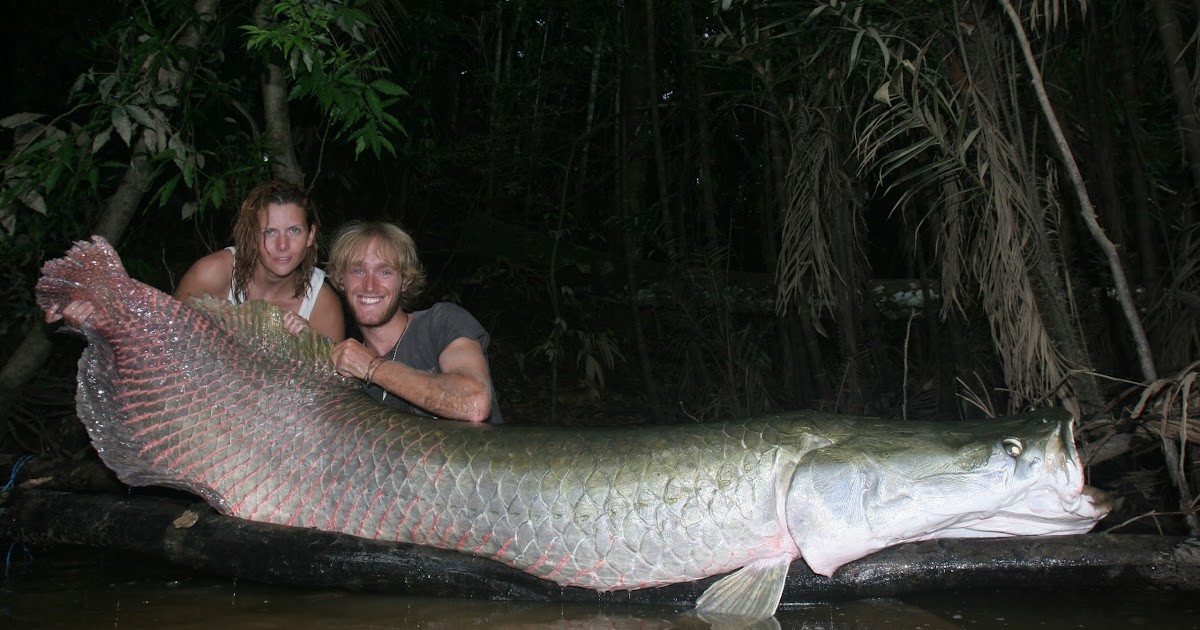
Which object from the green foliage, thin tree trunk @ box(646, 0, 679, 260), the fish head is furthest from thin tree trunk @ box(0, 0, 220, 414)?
the fish head

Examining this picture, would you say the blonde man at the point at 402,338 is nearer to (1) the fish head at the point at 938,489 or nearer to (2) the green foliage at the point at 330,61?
(2) the green foliage at the point at 330,61

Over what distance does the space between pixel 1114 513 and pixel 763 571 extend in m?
1.68

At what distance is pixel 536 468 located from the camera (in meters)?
2.92

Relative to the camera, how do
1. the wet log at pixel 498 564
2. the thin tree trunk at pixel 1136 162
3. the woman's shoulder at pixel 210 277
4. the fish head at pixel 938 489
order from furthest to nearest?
the thin tree trunk at pixel 1136 162 < the woman's shoulder at pixel 210 277 < the wet log at pixel 498 564 < the fish head at pixel 938 489

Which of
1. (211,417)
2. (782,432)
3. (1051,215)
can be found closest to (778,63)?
(1051,215)

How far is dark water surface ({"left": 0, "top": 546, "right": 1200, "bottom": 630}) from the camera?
9.27 feet

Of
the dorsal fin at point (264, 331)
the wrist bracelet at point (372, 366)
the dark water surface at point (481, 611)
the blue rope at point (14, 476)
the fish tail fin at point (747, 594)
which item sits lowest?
the dark water surface at point (481, 611)

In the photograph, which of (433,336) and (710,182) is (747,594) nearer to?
(433,336)

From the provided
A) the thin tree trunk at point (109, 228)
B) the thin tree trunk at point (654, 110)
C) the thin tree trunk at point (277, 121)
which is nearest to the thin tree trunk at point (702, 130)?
the thin tree trunk at point (654, 110)

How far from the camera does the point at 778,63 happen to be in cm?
571

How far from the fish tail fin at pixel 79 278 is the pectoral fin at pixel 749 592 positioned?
2.44 meters

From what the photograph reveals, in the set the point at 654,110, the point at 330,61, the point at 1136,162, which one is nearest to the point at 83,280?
the point at 330,61

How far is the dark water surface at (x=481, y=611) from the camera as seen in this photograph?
283 cm

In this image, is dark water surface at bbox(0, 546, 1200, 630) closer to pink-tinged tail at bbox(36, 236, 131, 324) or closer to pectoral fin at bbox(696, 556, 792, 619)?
pectoral fin at bbox(696, 556, 792, 619)
